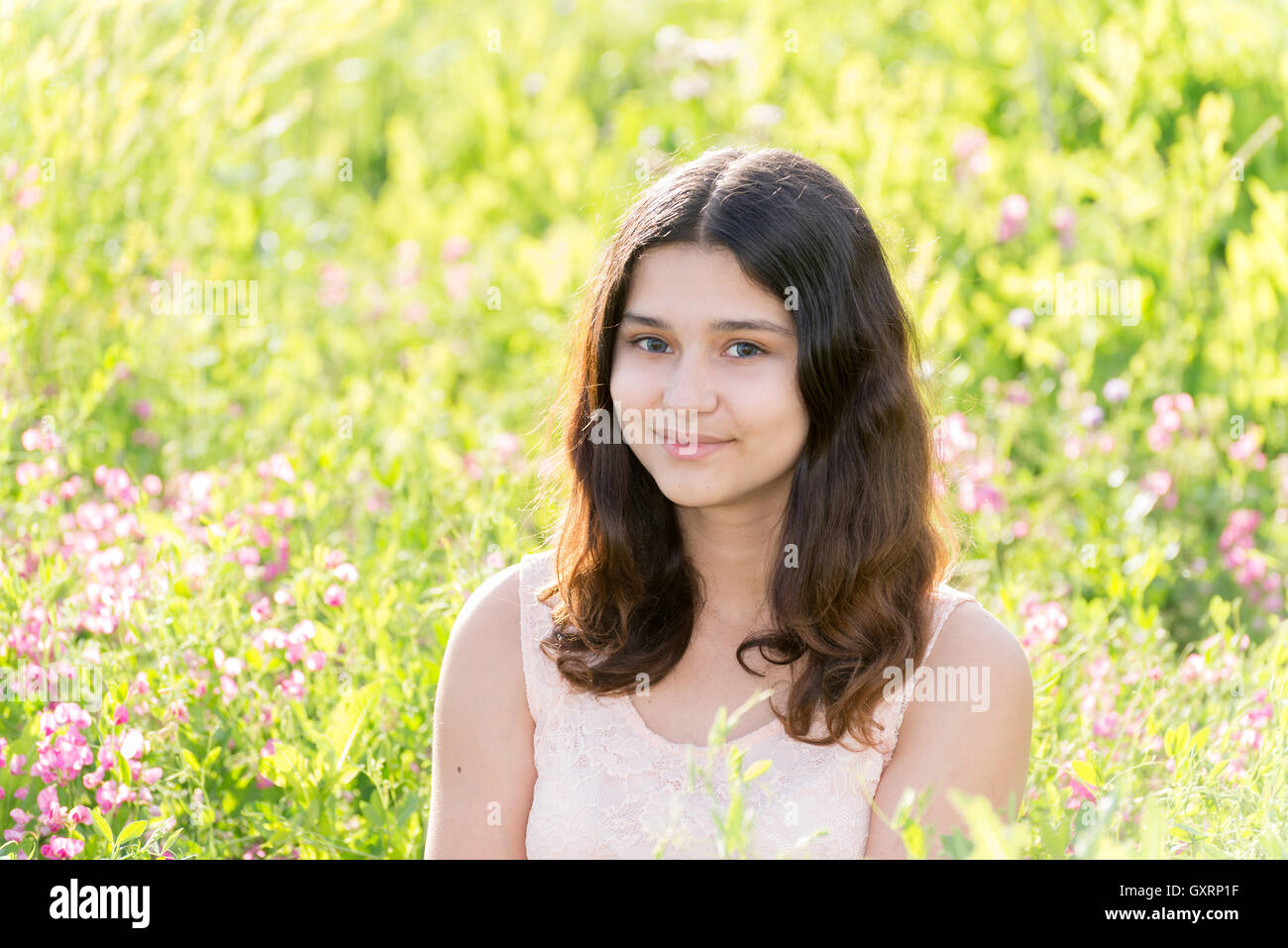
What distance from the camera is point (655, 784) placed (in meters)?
2.11

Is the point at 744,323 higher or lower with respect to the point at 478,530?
higher

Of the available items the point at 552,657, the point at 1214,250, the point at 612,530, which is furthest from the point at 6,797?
the point at 1214,250

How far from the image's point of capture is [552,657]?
226cm

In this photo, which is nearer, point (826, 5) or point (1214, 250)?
point (1214, 250)

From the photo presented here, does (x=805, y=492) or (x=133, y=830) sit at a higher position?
(x=805, y=492)

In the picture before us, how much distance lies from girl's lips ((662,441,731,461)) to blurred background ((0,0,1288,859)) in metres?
0.68

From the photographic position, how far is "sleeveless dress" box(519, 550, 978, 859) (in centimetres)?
203

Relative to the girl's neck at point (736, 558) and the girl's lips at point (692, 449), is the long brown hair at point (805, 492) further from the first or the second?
the girl's lips at point (692, 449)

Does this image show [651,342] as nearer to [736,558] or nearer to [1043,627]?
[736,558]

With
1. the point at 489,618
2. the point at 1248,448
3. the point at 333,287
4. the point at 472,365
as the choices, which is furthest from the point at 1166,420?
the point at 333,287

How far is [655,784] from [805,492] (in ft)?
1.66

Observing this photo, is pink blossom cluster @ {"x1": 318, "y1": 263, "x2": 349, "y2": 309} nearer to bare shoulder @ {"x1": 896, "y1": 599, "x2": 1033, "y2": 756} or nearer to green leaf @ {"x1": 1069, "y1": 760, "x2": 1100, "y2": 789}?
bare shoulder @ {"x1": 896, "y1": 599, "x2": 1033, "y2": 756}

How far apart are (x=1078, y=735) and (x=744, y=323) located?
113cm
